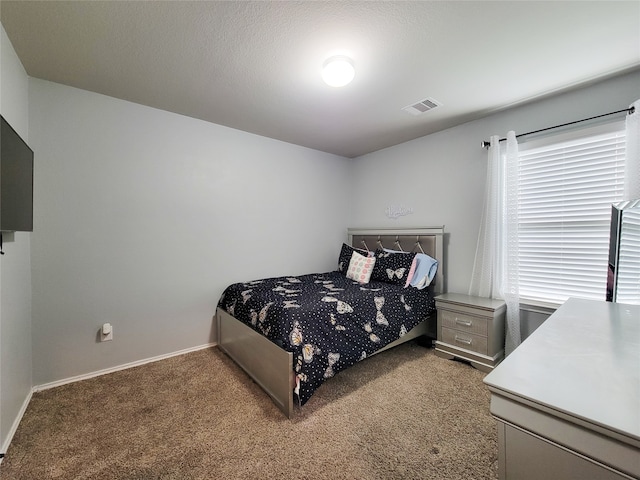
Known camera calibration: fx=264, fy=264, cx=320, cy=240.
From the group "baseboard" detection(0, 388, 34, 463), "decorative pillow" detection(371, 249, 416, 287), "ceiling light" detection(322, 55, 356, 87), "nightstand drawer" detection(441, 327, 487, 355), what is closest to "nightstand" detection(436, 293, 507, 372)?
"nightstand drawer" detection(441, 327, 487, 355)

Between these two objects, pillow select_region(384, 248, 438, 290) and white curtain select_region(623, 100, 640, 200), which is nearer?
white curtain select_region(623, 100, 640, 200)

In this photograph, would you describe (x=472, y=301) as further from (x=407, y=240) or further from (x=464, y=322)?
(x=407, y=240)

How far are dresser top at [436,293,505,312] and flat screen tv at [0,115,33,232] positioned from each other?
3.20 meters

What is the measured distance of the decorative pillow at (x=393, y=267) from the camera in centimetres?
291

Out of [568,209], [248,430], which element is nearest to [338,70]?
[568,209]

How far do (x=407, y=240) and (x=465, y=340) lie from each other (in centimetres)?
128

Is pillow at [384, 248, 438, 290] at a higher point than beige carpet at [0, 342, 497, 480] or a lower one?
higher

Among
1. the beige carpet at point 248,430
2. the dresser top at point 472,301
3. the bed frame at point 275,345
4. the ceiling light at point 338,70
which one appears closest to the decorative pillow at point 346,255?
the bed frame at point 275,345

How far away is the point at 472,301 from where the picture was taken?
2549 mm

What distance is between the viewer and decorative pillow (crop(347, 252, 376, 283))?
3.08m

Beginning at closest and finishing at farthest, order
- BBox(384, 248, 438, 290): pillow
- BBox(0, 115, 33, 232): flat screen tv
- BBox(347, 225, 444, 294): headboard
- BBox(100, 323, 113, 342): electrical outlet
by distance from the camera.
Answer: BBox(0, 115, 33, 232): flat screen tv
BBox(100, 323, 113, 342): electrical outlet
BBox(384, 248, 438, 290): pillow
BBox(347, 225, 444, 294): headboard

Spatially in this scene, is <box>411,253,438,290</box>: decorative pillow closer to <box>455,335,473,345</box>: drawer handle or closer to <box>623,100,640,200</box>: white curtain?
<box>455,335,473,345</box>: drawer handle

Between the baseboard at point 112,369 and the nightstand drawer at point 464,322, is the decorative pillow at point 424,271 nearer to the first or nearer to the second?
the nightstand drawer at point 464,322

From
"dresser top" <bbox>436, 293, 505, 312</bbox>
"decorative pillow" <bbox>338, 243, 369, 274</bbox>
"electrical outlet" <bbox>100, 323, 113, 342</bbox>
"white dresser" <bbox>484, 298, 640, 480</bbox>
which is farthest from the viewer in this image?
"decorative pillow" <bbox>338, 243, 369, 274</bbox>
